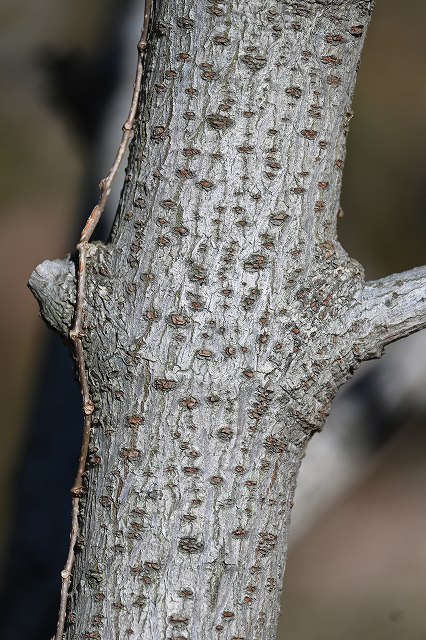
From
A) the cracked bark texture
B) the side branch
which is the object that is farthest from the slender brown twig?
the side branch

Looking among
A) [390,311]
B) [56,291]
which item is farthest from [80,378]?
[390,311]

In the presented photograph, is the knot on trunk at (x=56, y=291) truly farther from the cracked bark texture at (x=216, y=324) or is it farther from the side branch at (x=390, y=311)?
the side branch at (x=390, y=311)

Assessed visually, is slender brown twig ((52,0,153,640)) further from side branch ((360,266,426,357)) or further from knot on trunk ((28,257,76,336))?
side branch ((360,266,426,357))

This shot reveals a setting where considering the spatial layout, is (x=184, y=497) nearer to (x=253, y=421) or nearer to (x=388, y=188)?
(x=253, y=421)

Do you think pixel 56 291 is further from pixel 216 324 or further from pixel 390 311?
pixel 390 311

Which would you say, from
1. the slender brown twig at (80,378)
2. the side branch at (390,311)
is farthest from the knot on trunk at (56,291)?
the side branch at (390,311)

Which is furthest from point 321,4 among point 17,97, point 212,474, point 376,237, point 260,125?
point 17,97

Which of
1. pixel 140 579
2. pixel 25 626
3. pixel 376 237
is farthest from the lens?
pixel 376 237
